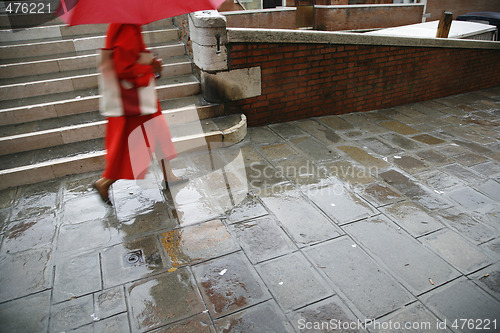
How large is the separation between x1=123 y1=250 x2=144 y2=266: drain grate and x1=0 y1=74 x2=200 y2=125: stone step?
9.75ft

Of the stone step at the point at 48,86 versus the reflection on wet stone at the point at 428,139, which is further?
the reflection on wet stone at the point at 428,139

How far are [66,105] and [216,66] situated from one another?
2327mm

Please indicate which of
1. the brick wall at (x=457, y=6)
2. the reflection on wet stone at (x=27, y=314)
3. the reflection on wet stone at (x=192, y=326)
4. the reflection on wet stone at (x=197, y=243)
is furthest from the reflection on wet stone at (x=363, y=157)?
the brick wall at (x=457, y=6)

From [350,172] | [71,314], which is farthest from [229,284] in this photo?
[350,172]

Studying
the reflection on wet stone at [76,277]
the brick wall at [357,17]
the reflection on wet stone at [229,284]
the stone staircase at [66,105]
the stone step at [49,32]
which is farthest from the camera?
the brick wall at [357,17]

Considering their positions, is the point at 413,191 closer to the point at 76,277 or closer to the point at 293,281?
the point at 293,281

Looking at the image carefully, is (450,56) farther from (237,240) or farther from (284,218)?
(237,240)

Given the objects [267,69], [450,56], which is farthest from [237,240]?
[450,56]

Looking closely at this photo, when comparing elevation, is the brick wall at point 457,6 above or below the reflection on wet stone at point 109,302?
above

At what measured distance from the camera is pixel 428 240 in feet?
10.9

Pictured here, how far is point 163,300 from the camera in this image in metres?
2.72

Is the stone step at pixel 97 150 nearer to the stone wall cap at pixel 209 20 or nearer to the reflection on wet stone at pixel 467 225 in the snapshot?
the stone wall cap at pixel 209 20

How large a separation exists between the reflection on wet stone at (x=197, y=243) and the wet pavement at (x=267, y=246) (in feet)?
0.05

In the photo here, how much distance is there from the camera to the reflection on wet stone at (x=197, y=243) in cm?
315
